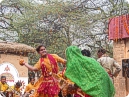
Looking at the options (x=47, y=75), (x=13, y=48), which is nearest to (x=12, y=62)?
(x=13, y=48)

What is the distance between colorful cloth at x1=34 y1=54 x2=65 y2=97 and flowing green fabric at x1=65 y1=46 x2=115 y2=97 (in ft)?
6.63

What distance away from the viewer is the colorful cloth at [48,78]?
6.63 m

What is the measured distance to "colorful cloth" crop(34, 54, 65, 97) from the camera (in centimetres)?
663

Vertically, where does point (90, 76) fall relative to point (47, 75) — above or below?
above

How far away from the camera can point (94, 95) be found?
441 centimetres

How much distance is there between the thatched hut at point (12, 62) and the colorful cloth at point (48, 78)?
608 centimetres

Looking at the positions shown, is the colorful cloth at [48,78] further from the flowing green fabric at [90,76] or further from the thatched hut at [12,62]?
the thatched hut at [12,62]

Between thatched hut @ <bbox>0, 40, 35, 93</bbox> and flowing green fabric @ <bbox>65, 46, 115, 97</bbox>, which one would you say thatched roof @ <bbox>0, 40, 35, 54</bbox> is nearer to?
thatched hut @ <bbox>0, 40, 35, 93</bbox>

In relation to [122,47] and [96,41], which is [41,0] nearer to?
[96,41]

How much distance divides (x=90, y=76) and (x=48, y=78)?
7.64 feet

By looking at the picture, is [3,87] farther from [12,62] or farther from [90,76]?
[90,76]

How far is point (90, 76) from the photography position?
4.46 meters

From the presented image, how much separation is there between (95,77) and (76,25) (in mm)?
14089

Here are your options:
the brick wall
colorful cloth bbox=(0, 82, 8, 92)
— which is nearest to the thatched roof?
colorful cloth bbox=(0, 82, 8, 92)
